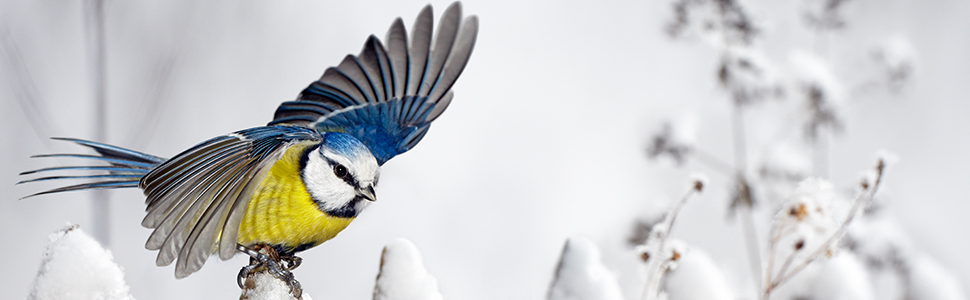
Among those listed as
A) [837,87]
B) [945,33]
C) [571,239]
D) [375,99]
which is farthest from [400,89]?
[945,33]

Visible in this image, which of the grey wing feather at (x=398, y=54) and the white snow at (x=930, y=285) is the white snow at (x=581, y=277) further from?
the white snow at (x=930, y=285)

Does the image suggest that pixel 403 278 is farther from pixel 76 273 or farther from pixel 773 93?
pixel 773 93

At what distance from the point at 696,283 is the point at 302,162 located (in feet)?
0.66

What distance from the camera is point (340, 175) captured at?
258 millimetres

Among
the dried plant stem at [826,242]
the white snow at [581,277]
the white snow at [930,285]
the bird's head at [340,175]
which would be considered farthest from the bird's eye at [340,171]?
the white snow at [930,285]

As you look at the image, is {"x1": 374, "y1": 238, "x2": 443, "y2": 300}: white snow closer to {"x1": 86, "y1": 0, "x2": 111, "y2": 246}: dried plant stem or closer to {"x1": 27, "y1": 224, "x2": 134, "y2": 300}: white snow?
{"x1": 27, "y1": 224, "x2": 134, "y2": 300}: white snow

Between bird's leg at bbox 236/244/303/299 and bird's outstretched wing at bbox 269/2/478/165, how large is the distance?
0.07 metres

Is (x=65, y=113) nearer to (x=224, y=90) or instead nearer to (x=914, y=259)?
(x=224, y=90)

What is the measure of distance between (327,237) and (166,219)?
74mm

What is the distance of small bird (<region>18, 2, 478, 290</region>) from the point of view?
22cm

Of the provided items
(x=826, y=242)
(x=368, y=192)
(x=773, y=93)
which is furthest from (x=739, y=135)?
(x=368, y=192)

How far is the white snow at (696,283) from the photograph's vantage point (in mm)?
285

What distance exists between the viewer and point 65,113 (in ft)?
1.43

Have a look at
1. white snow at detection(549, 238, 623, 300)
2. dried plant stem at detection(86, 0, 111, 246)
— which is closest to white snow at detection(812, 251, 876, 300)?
white snow at detection(549, 238, 623, 300)
